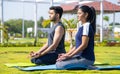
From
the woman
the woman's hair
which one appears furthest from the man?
the woman's hair

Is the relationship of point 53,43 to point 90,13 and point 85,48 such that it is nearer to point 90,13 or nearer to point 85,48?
point 85,48

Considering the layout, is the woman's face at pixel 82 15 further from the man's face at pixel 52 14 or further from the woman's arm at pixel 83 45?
the man's face at pixel 52 14

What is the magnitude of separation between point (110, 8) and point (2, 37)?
11.3 meters

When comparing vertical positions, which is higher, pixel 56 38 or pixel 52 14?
pixel 52 14

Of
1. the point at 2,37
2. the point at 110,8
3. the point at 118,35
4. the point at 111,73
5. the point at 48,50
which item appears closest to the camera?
the point at 111,73

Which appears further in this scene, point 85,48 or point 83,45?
point 85,48

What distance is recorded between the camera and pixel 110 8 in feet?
88.9

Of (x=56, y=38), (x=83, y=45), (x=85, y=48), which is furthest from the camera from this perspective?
(x=56, y=38)

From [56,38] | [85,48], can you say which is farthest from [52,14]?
[85,48]

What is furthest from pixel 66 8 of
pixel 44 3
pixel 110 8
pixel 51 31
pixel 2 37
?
pixel 51 31

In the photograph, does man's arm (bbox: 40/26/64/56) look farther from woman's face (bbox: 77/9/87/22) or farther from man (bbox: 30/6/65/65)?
woman's face (bbox: 77/9/87/22)

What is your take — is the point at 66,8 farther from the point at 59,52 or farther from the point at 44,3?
the point at 59,52

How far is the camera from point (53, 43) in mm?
6398

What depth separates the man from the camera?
21.0 ft
